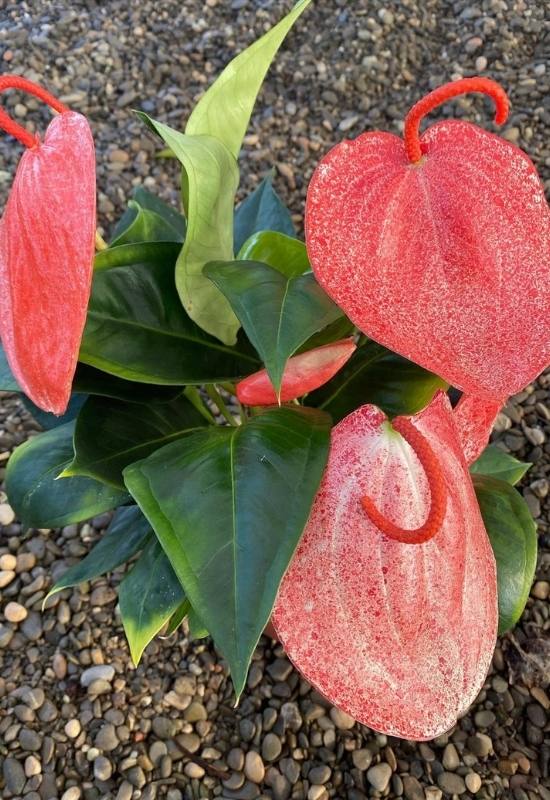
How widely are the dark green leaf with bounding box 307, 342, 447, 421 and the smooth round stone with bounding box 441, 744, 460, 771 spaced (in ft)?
1.58

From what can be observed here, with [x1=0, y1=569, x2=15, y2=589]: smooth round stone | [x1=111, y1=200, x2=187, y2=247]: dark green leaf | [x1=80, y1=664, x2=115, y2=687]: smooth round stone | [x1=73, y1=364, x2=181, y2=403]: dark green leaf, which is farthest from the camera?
[x1=0, y1=569, x2=15, y2=589]: smooth round stone

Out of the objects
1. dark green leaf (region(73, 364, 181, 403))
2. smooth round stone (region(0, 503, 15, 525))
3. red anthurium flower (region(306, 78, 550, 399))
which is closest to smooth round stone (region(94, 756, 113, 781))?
smooth round stone (region(0, 503, 15, 525))

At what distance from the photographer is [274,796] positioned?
3.23 feet

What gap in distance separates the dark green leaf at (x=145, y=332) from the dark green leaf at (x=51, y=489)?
0.59 ft

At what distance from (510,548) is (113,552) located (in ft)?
1.38

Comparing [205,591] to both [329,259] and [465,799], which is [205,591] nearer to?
[329,259]

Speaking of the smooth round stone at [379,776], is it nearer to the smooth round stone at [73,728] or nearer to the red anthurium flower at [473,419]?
the smooth round stone at [73,728]

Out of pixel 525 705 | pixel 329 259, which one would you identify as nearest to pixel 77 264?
pixel 329 259

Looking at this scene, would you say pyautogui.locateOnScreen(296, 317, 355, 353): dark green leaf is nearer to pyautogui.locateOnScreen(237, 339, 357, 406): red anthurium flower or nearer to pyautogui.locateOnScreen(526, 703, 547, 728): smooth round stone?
pyautogui.locateOnScreen(237, 339, 357, 406): red anthurium flower

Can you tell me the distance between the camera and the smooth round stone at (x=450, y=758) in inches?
39.6

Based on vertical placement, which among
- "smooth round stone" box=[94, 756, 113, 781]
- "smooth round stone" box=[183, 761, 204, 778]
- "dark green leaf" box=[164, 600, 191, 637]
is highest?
"dark green leaf" box=[164, 600, 191, 637]

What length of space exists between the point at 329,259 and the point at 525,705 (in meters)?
0.77

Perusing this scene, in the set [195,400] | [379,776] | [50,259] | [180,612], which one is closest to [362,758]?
[379,776]

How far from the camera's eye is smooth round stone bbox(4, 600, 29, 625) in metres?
1.14
